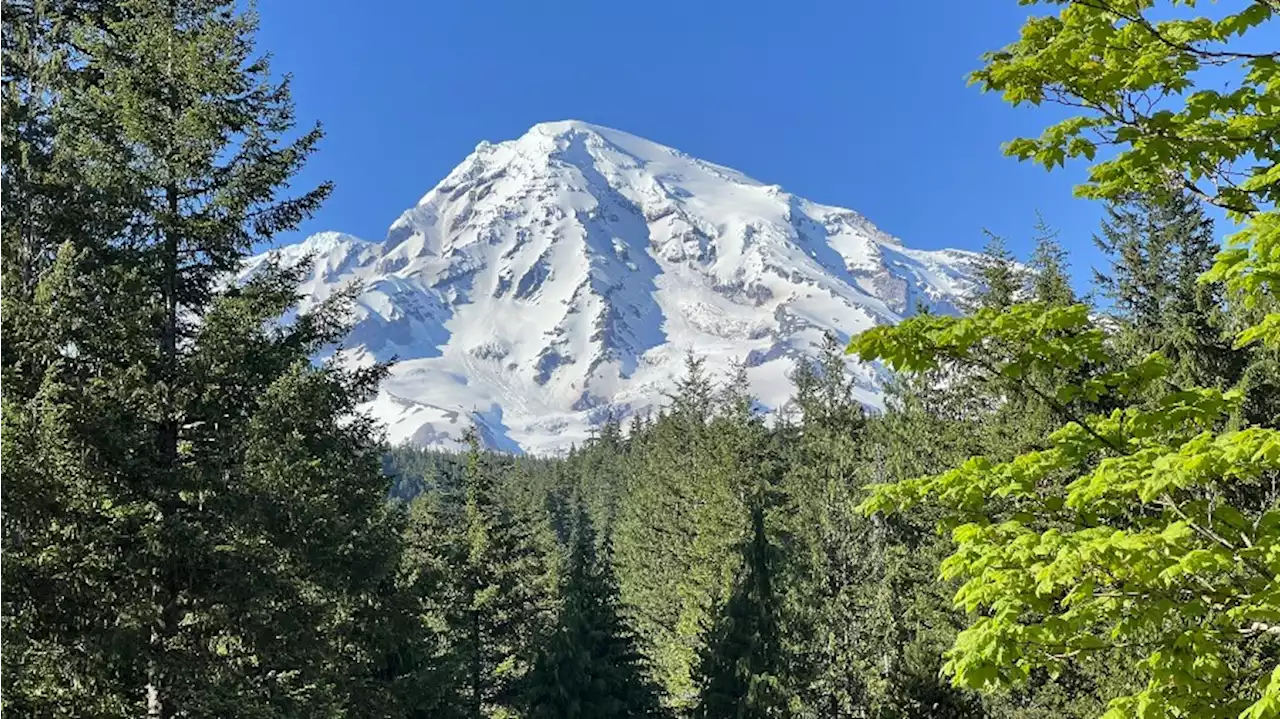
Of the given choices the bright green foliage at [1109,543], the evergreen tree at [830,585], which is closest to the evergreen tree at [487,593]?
the evergreen tree at [830,585]

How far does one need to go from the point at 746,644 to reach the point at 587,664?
3767 millimetres

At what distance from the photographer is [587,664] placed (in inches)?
773

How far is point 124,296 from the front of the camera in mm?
9398

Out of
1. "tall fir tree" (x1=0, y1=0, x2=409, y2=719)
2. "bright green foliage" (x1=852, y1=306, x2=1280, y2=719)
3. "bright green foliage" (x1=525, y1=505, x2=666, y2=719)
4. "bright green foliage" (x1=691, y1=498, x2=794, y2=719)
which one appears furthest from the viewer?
"bright green foliage" (x1=691, y1=498, x2=794, y2=719)

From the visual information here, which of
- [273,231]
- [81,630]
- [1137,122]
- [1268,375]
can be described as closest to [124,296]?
[273,231]

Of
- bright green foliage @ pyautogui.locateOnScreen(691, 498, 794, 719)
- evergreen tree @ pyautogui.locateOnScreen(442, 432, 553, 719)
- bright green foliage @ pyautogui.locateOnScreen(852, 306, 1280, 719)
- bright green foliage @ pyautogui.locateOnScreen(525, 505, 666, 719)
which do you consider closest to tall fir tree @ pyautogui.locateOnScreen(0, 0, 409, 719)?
bright green foliage @ pyautogui.locateOnScreen(852, 306, 1280, 719)

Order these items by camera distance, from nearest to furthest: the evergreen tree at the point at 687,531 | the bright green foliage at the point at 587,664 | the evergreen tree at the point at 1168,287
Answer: the evergreen tree at the point at 1168,287, the bright green foliage at the point at 587,664, the evergreen tree at the point at 687,531

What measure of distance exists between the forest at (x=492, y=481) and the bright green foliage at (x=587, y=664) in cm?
9

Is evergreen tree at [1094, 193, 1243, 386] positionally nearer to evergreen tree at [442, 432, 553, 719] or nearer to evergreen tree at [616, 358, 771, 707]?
evergreen tree at [616, 358, 771, 707]

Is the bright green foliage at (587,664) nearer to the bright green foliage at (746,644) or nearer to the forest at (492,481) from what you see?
the forest at (492,481)

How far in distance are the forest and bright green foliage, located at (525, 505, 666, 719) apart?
0.09 meters

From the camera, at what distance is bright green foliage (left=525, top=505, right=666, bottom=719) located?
761 inches

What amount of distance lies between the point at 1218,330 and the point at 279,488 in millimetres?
20123

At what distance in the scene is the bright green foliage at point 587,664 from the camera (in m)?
19.3
